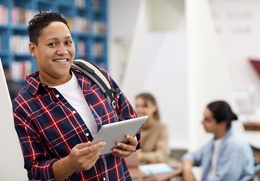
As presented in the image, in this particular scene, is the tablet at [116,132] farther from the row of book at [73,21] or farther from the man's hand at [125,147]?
the row of book at [73,21]

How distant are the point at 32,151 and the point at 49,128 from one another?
0.10 metres

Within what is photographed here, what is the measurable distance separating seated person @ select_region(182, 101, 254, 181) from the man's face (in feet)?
7.39

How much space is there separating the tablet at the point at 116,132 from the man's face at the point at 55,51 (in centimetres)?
27

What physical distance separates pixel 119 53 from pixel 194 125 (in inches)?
174

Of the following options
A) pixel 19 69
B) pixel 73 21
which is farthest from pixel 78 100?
pixel 73 21

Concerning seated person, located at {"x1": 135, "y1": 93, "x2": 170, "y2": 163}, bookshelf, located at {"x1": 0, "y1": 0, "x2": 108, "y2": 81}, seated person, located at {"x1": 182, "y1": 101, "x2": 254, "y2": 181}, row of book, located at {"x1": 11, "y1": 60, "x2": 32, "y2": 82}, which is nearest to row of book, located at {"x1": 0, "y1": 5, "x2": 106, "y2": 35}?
bookshelf, located at {"x1": 0, "y1": 0, "x2": 108, "y2": 81}

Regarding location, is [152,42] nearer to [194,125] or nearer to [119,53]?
[194,125]

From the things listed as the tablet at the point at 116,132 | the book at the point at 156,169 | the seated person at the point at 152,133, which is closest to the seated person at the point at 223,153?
the book at the point at 156,169

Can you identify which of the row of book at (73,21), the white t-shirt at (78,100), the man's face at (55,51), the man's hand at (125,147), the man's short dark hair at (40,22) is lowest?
the man's hand at (125,147)

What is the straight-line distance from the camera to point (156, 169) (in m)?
4.04

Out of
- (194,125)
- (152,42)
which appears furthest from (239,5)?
(194,125)

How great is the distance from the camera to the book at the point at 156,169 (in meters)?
3.93

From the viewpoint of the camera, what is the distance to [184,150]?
22.6 feet

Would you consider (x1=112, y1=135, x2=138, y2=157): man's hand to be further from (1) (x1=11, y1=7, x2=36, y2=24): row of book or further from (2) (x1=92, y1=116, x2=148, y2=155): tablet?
(1) (x1=11, y1=7, x2=36, y2=24): row of book
